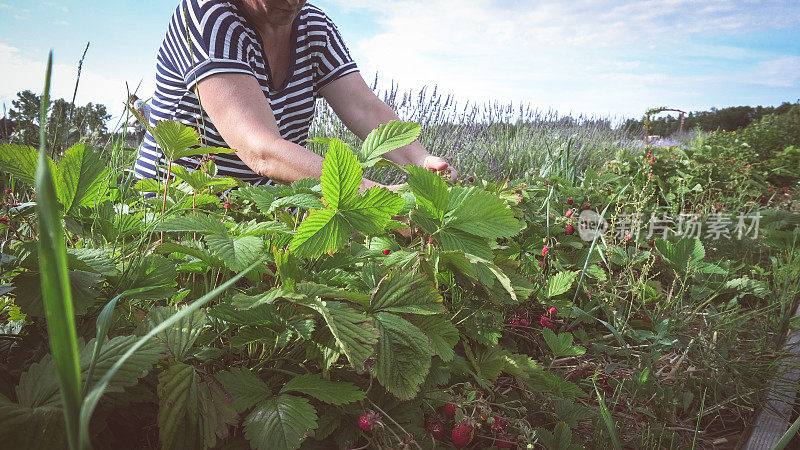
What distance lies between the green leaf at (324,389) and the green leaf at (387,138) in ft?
1.37

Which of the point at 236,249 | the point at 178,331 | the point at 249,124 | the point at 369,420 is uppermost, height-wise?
the point at 249,124

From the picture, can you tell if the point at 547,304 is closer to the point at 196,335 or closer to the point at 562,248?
the point at 562,248

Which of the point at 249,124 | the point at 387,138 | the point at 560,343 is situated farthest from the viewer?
the point at 249,124

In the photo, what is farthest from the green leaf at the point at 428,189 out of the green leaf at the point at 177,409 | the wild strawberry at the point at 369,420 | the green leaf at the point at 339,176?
the green leaf at the point at 177,409

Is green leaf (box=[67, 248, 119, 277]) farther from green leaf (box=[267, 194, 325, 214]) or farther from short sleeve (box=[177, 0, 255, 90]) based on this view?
short sleeve (box=[177, 0, 255, 90])

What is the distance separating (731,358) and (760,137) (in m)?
9.49

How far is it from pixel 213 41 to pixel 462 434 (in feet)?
5.60

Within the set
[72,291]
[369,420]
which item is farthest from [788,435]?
[72,291]

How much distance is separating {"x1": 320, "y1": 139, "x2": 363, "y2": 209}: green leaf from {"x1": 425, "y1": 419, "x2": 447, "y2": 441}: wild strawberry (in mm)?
433

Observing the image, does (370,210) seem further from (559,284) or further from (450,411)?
(559,284)

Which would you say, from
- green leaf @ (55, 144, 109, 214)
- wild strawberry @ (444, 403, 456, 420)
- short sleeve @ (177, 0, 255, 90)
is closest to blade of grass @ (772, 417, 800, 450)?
wild strawberry @ (444, 403, 456, 420)

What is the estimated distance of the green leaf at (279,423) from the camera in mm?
610

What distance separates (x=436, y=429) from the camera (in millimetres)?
819

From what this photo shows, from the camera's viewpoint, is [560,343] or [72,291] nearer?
[72,291]
